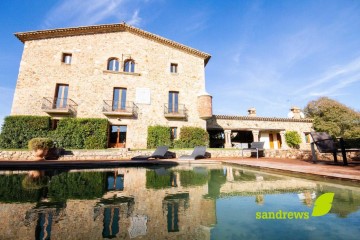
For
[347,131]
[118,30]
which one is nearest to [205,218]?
[118,30]

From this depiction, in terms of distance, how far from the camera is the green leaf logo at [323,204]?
2.14 meters

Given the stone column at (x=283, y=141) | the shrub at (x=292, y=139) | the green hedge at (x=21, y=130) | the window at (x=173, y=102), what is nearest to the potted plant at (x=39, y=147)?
the green hedge at (x=21, y=130)

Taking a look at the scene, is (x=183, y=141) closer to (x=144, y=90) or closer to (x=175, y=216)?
(x=144, y=90)

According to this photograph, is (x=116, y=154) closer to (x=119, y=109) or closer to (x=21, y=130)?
(x=119, y=109)

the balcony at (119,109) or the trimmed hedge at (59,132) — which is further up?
the balcony at (119,109)

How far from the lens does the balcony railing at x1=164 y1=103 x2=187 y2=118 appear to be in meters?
15.0

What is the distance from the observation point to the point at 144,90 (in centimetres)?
1534

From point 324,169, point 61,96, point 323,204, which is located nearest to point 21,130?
point 61,96

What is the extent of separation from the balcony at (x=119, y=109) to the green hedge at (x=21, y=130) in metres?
4.10

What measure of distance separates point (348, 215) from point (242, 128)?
17.3 metres

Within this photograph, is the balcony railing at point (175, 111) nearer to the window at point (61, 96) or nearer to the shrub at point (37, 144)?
the window at point (61, 96)

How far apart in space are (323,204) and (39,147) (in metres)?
12.4

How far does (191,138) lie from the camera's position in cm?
1486

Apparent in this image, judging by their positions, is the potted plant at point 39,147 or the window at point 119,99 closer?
the potted plant at point 39,147
